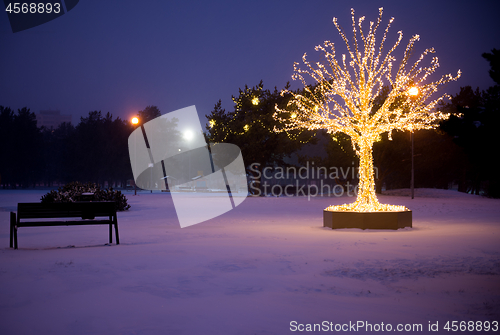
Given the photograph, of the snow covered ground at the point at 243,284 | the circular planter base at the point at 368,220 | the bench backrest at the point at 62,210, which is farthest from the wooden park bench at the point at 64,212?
the circular planter base at the point at 368,220

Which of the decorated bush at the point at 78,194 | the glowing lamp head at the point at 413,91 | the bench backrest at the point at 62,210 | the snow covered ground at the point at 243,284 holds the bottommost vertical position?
the snow covered ground at the point at 243,284

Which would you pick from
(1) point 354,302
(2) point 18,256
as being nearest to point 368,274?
(1) point 354,302

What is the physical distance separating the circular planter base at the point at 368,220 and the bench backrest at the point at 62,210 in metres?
6.47

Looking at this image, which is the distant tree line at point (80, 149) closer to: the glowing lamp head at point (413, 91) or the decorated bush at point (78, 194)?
the decorated bush at point (78, 194)

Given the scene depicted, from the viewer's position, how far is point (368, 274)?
626 centimetres

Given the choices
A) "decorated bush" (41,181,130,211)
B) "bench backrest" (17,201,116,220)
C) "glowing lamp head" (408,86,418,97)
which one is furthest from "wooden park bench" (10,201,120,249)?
"glowing lamp head" (408,86,418,97)

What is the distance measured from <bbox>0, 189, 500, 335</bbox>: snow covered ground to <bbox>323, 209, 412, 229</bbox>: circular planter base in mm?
2169

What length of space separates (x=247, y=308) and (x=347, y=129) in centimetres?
1045

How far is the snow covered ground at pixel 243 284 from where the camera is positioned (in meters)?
4.26

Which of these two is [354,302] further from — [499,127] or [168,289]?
[499,127]

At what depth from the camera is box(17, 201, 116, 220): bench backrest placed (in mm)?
9000

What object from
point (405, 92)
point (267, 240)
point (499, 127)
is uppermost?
point (405, 92)

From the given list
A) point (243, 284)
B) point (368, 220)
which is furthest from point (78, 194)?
point (243, 284)

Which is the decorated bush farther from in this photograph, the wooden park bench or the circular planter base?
the circular planter base
